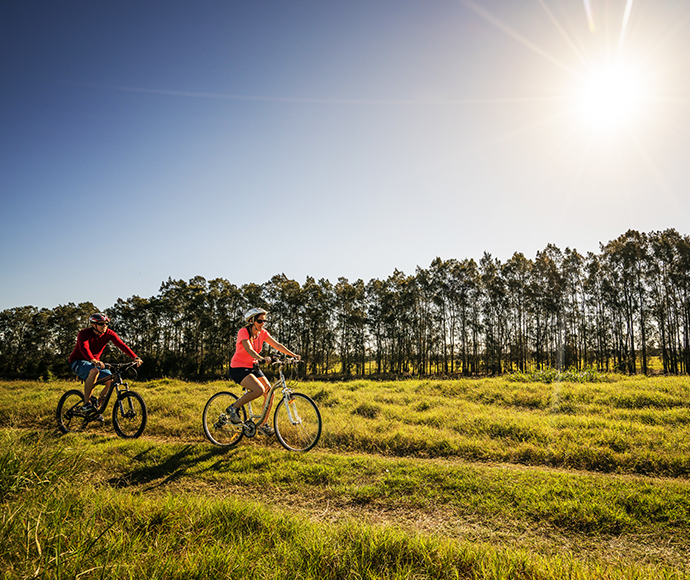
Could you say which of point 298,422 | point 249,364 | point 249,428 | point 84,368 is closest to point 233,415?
point 249,428

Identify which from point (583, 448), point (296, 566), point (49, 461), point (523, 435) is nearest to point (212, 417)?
point (49, 461)

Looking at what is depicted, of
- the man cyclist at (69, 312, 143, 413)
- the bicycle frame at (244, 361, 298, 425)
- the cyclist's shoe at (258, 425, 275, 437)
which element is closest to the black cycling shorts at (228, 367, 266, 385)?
the bicycle frame at (244, 361, 298, 425)

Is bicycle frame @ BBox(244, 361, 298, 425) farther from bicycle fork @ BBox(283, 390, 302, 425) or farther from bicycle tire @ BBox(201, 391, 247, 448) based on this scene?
bicycle tire @ BBox(201, 391, 247, 448)

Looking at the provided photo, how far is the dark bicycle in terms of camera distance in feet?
24.2

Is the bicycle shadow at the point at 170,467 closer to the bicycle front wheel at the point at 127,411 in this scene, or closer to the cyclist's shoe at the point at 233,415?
the cyclist's shoe at the point at 233,415

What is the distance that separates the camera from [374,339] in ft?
169

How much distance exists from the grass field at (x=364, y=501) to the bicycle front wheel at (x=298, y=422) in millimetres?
275

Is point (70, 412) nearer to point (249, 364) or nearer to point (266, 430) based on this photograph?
point (249, 364)

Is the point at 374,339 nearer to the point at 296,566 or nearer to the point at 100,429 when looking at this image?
the point at 100,429

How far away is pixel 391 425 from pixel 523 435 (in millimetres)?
2920

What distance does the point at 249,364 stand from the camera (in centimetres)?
659

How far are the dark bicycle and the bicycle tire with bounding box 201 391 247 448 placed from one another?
1373mm

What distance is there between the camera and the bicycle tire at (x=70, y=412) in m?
7.66

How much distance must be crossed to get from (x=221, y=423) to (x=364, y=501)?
143 inches
